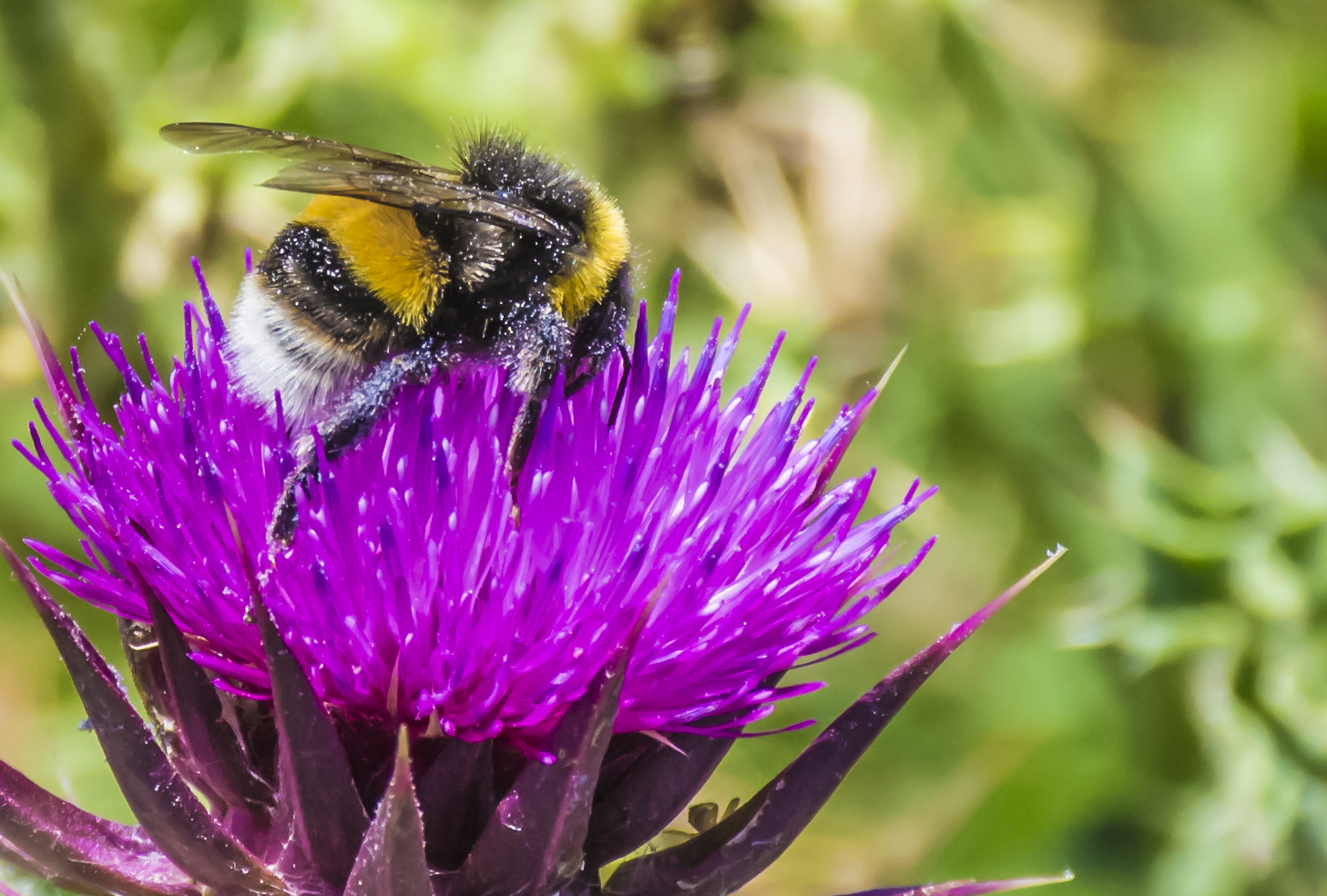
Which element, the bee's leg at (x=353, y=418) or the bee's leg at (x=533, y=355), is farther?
the bee's leg at (x=533, y=355)

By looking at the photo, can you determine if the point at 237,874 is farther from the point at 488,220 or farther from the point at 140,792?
the point at 488,220

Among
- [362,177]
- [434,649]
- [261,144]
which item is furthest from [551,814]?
[261,144]

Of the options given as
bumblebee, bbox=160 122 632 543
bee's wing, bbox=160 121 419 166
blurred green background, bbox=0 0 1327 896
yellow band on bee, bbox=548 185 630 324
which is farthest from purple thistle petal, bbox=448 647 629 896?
blurred green background, bbox=0 0 1327 896

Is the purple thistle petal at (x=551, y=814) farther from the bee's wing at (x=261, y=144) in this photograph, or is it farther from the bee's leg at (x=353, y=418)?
the bee's wing at (x=261, y=144)

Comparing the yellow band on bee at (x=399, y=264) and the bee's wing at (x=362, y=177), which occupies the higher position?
the bee's wing at (x=362, y=177)

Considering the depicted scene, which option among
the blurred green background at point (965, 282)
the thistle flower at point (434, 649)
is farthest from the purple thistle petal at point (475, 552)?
the blurred green background at point (965, 282)

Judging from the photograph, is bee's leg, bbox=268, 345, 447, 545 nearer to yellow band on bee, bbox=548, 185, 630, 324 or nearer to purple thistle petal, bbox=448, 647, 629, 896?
yellow band on bee, bbox=548, 185, 630, 324

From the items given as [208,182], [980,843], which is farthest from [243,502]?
[980,843]
